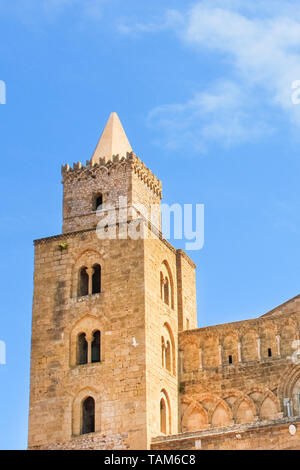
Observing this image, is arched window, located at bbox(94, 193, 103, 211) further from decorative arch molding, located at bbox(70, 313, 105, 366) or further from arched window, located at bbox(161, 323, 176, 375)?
arched window, located at bbox(161, 323, 176, 375)

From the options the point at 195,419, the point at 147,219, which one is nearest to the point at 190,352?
the point at 195,419

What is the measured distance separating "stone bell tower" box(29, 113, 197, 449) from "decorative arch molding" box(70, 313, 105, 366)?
4 cm

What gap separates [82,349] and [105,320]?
1.41 m

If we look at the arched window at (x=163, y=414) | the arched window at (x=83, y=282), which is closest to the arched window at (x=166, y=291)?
the arched window at (x=83, y=282)

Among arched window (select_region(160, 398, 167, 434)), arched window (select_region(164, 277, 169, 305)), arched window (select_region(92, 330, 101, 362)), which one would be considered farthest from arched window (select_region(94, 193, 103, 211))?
arched window (select_region(160, 398, 167, 434))

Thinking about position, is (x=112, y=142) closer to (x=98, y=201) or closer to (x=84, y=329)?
(x=98, y=201)

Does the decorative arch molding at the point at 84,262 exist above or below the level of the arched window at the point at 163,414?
above

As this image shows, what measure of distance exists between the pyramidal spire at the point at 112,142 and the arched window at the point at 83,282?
5039 mm

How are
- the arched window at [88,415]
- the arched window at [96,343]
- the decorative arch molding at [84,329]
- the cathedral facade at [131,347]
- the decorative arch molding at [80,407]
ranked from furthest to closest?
the arched window at [96,343] < the decorative arch molding at [84,329] < the arched window at [88,415] < the decorative arch molding at [80,407] < the cathedral facade at [131,347]

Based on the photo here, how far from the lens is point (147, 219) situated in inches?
1489

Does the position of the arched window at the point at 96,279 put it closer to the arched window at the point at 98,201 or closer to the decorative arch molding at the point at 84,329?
the decorative arch molding at the point at 84,329

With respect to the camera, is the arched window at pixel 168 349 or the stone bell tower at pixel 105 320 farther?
the arched window at pixel 168 349

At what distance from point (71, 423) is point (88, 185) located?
381 inches

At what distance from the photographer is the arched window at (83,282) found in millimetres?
36125
